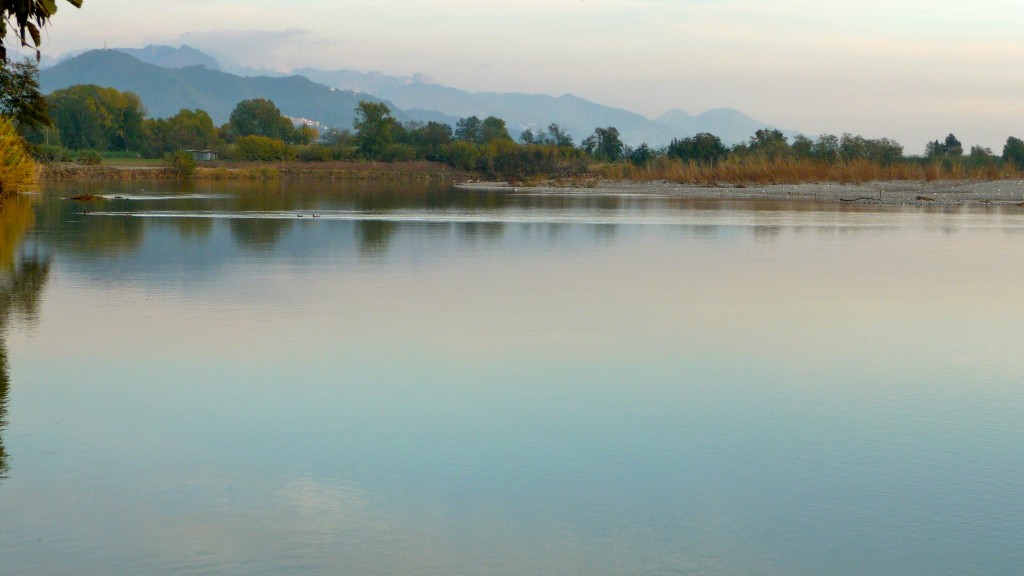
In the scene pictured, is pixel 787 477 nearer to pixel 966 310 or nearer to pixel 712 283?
pixel 966 310

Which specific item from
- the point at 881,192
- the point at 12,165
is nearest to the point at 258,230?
the point at 12,165

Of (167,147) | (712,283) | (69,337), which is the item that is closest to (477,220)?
(712,283)

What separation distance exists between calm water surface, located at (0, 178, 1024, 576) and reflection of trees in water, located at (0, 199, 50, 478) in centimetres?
5

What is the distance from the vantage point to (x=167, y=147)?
112 metres

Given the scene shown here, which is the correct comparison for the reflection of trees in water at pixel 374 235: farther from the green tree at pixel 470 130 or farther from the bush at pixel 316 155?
the green tree at pixel 470 130

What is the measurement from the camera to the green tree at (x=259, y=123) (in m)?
137

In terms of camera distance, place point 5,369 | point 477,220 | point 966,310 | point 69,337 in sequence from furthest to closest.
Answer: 1. point 477,220
2. point 966,310
3. point 69,337
4. point 5,369

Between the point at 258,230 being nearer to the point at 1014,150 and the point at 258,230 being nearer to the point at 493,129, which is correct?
the point at 1014,150

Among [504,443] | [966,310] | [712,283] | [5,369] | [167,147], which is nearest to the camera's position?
[504,443]

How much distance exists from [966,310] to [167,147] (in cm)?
11004

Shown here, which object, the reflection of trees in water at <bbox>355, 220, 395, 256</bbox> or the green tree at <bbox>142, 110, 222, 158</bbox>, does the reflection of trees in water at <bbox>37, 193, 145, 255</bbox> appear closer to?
the reflection of trees in water at <bbox>355, 220, 395, 256</bbox>

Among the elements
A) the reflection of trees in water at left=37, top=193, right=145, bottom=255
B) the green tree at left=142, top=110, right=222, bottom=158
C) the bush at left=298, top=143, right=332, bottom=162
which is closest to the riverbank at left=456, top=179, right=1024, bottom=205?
the reflection of trees in water at left=37, top=193, right=145, bottom=255

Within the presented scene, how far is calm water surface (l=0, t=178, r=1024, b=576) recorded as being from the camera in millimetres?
4246

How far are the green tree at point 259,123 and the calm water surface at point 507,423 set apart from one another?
12772cm
